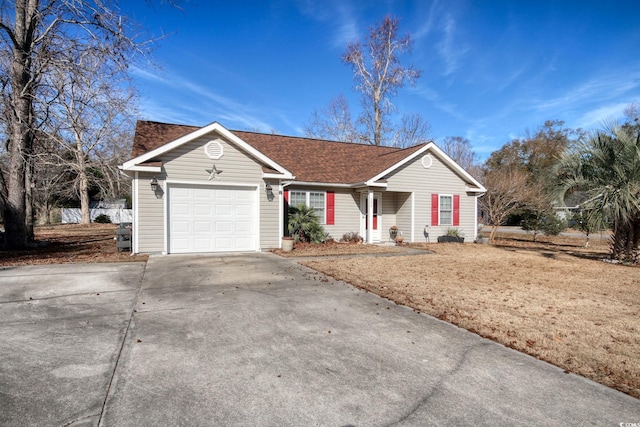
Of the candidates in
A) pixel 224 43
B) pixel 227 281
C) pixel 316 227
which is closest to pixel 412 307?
pixel 227 281

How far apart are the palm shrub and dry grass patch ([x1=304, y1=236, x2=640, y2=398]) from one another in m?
3.60

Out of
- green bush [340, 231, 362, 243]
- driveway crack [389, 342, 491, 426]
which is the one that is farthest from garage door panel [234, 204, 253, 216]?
driveway crack [389, 342, 491, 426]

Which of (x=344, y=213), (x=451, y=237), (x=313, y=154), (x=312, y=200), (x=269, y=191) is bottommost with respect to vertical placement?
(x=451, y=237)

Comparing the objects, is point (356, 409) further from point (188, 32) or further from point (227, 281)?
point (188, 32)

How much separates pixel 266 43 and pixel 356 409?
1749 centimetres

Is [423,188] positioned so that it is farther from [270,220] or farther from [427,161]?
[270,220]

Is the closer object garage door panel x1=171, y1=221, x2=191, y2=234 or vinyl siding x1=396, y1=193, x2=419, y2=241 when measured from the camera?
garage door panel x1=171, y1=221, x2=191, y2=234

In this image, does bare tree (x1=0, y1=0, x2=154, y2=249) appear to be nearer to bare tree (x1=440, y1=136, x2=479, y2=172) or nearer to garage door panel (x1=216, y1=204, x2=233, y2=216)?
garage door panel (x1=216, y1=204, x2=233, y2=216)

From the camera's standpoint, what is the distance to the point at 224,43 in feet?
48.1

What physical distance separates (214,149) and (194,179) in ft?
3.80

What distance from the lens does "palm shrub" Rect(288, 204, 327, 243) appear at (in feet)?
44.4

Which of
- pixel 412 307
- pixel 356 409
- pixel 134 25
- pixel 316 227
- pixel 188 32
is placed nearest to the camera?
pixel 356 409

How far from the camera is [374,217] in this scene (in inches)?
634

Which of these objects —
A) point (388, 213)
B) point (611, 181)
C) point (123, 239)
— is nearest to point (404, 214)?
point (388, 213)
